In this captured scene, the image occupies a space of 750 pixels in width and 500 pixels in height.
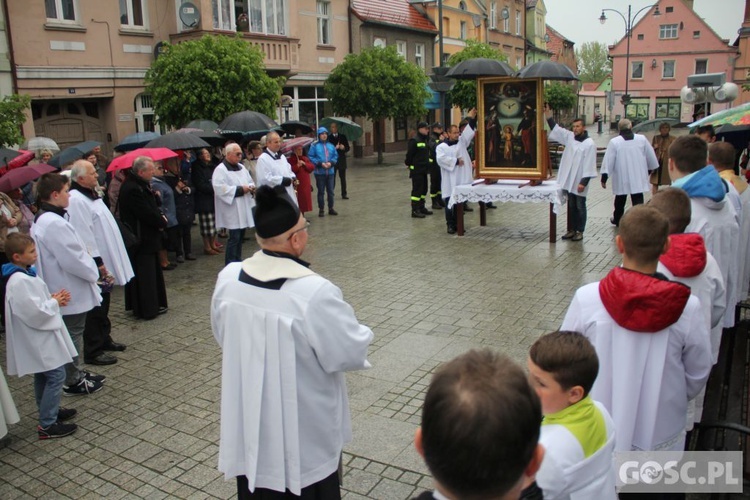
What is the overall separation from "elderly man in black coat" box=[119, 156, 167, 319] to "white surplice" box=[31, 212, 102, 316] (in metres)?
1.81

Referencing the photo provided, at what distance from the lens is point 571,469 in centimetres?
221

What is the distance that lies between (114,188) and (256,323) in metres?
7.22

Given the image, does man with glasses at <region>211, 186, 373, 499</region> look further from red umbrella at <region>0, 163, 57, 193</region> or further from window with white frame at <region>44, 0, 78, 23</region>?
window with white frame at <region>44, 0, 78, 23</region>

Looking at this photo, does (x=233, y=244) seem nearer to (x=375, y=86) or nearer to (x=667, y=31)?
(x=375, y=86)

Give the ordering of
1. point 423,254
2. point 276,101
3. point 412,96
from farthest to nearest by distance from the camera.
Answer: point 412,96
point 276,101
point 423,254

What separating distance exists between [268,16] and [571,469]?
2475 cm

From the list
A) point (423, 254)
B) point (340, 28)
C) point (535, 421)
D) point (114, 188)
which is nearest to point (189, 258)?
point (114, 188)

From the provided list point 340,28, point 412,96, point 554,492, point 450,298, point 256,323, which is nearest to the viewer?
point 554,492

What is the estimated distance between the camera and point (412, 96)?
90.7 feet

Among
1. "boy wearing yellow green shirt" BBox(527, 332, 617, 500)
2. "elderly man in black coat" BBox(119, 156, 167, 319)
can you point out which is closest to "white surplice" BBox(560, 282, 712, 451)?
"boy wearing yellow green shirt" BBox(527, 332, 617, 500)

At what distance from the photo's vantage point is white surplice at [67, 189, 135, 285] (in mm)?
6570

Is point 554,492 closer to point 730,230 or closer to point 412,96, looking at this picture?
point 730,230

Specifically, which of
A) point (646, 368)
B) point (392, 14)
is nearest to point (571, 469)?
point (646, 368)

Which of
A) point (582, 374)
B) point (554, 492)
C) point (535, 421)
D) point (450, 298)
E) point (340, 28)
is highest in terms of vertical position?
point (340, 28)
